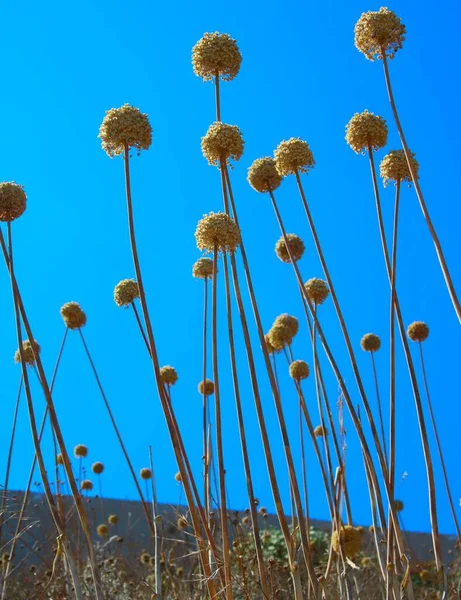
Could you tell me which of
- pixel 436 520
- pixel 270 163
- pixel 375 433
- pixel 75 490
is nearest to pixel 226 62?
pixel 270 163

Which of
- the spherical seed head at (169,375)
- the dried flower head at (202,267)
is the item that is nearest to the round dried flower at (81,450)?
the spherical seed head at (169,375)

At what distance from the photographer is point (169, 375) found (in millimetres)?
5246

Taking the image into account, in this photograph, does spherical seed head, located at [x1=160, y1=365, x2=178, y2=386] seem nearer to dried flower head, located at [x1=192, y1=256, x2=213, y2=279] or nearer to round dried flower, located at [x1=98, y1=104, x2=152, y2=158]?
dried flower head, located at [x1=192, y1=256, x2=213, y2=279]

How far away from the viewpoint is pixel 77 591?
2.59m

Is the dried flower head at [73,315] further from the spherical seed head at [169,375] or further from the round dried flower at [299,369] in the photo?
the round dried flower at [299,369]

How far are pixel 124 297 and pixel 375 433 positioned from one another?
5.71 ft

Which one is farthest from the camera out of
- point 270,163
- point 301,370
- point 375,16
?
point 301,370

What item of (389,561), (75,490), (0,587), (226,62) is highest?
(226,62)

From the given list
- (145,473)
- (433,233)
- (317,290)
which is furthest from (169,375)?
(433,233)

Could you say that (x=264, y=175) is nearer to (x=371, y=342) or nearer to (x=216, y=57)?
(x=216, y=57)

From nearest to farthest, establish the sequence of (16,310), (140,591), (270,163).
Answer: (16,310) → (270,163) → (140,591)

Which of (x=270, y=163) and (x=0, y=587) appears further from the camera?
(x=270, y=163)

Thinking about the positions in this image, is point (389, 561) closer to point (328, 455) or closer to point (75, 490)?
point (328, 455)

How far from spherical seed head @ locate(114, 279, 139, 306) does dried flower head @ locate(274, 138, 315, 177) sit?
3.53 feet
